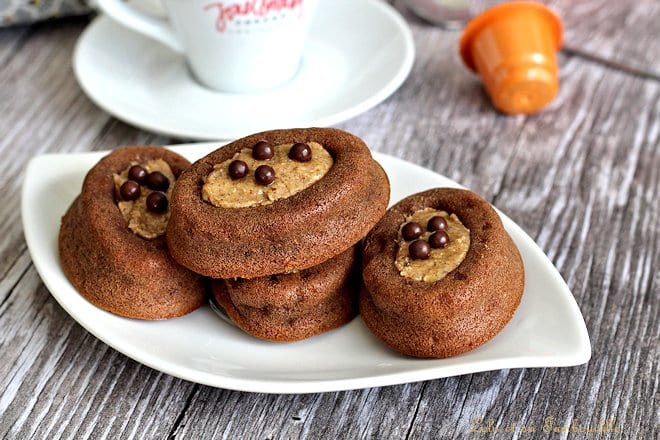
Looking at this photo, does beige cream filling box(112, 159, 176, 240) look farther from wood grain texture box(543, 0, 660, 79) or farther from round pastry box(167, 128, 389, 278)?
wood grain texture box(543, 0, 660, 79)

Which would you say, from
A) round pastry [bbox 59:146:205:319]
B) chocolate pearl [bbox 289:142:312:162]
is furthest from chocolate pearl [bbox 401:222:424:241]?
Result: round pastry [bbox 59:146:205:319]

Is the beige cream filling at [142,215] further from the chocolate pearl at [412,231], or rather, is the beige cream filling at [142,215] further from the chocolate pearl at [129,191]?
the chocolate pearl at [412,231]

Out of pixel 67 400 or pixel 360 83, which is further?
pixel 360 83

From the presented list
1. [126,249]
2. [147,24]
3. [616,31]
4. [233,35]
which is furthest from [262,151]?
[616,31]

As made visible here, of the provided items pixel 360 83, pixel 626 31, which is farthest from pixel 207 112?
pixel 626 31

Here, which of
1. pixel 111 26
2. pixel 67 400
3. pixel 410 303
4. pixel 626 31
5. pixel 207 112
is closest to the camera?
pixel 410 303

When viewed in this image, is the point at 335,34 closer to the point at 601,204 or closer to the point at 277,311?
the point at 601,204
